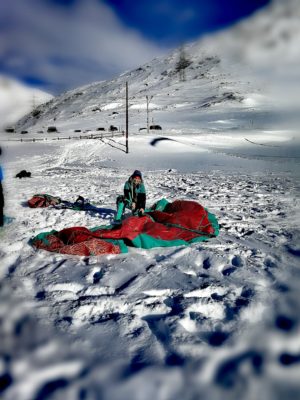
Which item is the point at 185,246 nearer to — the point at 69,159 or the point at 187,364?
the point at 187,364

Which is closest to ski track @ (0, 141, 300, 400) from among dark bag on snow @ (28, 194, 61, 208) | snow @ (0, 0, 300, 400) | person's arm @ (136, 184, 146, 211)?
snow @ (0, 0, 300, 400)

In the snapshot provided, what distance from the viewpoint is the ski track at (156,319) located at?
2232 millimetres

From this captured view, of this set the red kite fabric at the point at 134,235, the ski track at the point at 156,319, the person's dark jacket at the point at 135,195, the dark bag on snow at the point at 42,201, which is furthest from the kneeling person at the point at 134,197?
the dark bag on snow at the point at 42,201

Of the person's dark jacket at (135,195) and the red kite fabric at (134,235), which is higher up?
the person's dark jacket at (135,195)

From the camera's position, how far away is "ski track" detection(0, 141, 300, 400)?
2232mm

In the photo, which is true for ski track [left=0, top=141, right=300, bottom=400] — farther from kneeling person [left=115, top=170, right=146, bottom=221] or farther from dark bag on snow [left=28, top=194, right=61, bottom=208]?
dark bag on snow [left=28, top=194, right=61, bottom=208]

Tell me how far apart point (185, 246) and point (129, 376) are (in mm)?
2684

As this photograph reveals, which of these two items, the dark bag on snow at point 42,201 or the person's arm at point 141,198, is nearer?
the person's arm at point 141,198

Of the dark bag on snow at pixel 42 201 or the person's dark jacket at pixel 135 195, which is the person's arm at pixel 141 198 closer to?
the person's dark jacket at pixel 135 195

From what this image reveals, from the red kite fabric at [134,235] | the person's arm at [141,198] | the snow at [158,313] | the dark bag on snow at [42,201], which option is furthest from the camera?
the dark bag on snow at [42,201]

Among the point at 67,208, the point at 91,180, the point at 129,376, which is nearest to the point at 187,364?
the point at 129,376

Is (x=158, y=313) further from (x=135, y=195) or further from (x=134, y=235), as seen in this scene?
(x=135, y=195)

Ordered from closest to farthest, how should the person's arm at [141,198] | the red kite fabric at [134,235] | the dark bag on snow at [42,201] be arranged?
the red kite fabric at [134,235] < the person's arm at [141,198] < the dark bag on snow at [42,201]

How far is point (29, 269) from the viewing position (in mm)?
4074
